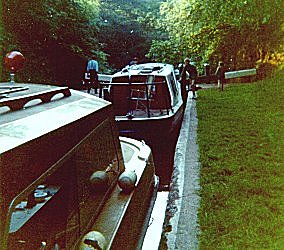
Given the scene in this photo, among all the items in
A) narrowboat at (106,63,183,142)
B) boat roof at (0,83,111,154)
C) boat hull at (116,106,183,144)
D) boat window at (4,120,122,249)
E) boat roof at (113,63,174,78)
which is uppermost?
boat roof at (0,83,111,154)

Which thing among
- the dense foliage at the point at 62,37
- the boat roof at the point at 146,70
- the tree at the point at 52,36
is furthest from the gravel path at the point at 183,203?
the tree at the point at 52,36

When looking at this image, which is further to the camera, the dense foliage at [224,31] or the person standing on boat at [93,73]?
the person standing on boat at [93,73]

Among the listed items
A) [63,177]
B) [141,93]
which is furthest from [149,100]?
[63,177]

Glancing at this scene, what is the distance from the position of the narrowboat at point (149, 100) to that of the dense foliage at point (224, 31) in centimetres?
292

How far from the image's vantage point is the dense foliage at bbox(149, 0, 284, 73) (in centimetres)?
1373

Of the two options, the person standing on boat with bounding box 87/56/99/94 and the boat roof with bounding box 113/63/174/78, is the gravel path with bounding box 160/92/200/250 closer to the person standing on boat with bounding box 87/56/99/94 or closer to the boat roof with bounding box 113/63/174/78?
the boat roof with bounding box 113/63/174/78

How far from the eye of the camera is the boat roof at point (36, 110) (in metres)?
2.32

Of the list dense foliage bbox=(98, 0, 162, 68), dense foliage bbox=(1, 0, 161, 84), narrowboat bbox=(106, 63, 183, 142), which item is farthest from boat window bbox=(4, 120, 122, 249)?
dense foliage bbox=(98, 0, 162, 68)

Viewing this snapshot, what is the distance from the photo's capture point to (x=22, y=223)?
236cm

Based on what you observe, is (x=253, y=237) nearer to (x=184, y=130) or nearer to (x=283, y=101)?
(x=184, y=130)

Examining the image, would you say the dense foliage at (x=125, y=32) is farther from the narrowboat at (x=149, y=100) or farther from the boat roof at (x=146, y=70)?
the narrowboat at (x=149, y=100)

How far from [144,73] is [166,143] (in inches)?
86.3

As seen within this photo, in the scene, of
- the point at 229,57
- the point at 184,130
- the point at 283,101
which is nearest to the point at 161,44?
the point at 229,57

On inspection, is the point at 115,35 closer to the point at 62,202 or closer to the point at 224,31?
the point at 224,31
